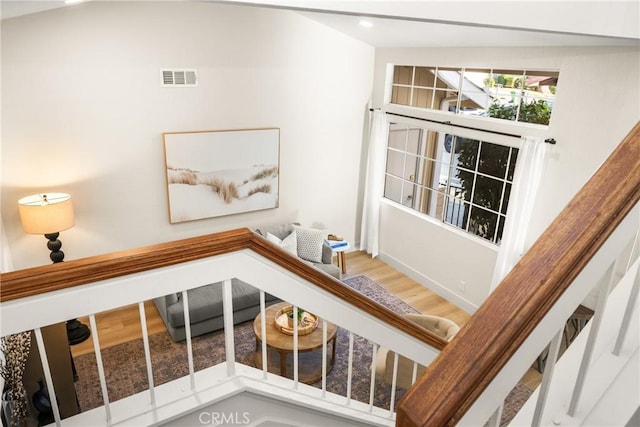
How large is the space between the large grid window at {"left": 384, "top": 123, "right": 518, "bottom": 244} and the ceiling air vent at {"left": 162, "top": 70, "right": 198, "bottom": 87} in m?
2.57

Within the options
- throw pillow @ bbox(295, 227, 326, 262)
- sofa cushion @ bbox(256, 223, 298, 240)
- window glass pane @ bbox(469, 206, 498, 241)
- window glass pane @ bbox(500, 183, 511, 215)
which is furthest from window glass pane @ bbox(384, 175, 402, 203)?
window glass pane @ bbox(500, 183, 511, 215)

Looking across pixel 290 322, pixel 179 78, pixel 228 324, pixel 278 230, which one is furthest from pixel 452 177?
pixel 228 324

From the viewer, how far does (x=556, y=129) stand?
3898 mm

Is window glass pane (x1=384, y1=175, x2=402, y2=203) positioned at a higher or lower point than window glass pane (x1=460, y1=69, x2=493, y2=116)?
lower

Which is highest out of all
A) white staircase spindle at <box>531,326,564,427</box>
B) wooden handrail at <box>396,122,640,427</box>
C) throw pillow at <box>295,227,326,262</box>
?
wooden handrail at <box>396,122,640,427</box>

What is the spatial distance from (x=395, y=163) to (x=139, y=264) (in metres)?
5.17

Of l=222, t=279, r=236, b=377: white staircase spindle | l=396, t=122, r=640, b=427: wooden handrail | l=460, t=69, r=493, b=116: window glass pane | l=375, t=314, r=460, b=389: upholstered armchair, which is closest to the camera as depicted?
l=396, t=122, r=640, b=427: wooden handrail

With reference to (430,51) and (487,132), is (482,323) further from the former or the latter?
(430,51)

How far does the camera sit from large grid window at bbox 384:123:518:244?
4.58 meters

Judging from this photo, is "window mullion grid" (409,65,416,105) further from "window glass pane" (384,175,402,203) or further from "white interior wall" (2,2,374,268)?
"window glass pane" (384,175,402,203)

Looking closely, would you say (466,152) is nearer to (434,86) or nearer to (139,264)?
(434,86)

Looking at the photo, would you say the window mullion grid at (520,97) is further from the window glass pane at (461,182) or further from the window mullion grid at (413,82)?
the window mullion grid at (413,82)

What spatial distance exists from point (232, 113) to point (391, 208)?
2.38 meters

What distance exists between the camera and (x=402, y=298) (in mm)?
5176
